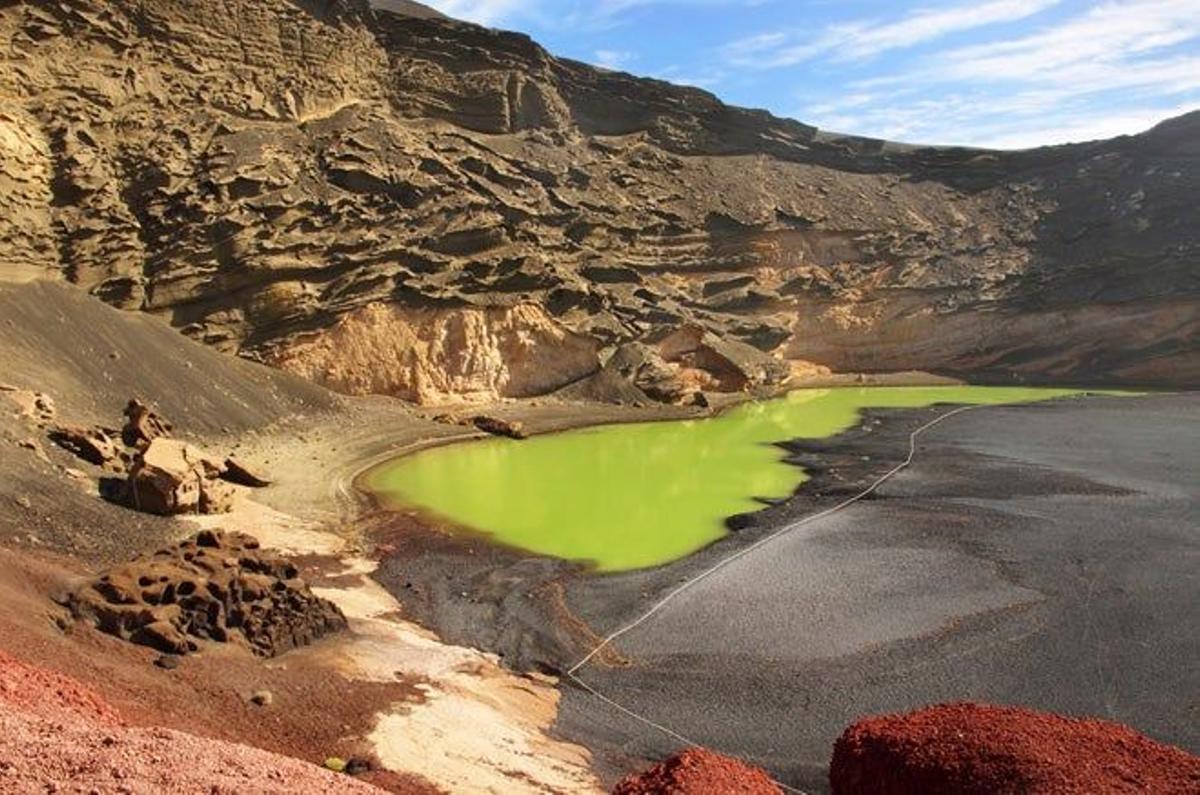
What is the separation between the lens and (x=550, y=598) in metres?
17.2

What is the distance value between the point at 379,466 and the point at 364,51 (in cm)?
2705

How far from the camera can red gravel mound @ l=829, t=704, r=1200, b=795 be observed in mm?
7168

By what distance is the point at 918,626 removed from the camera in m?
15.4

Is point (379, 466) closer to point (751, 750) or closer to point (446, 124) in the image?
point (751, 750)

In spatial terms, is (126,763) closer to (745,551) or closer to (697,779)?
(697,779)

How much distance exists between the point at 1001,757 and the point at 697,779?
2.45 m

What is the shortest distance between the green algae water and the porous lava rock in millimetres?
6966

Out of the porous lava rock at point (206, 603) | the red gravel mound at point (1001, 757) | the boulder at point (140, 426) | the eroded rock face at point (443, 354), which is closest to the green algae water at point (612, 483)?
the eroded rock face at point (443, 354)

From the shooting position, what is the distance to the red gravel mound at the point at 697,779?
24.1ft

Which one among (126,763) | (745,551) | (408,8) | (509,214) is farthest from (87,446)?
(408,8)

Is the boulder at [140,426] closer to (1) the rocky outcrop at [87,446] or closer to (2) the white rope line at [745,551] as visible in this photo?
(1) the rocky outcrop at [87,446]

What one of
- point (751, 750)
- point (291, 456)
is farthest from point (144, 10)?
point (751, 750)

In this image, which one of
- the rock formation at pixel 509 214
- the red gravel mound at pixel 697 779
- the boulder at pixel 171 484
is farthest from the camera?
the rock formation at pixel 509 214

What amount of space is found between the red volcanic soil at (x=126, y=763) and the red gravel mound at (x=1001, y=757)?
4.41m
